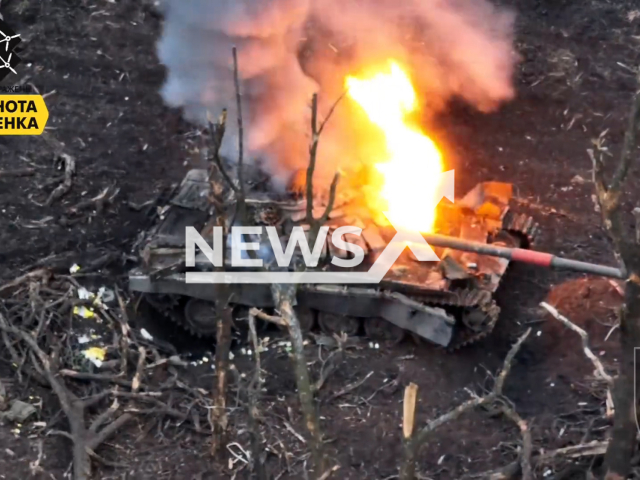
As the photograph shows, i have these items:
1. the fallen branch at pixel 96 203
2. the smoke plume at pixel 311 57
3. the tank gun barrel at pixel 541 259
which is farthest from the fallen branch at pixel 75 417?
the smoke plume at pixel 311 57

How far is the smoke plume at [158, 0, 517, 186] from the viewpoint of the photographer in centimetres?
1238

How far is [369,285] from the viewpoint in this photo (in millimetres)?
9922

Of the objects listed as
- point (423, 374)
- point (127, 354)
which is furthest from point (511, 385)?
point (127, 354)

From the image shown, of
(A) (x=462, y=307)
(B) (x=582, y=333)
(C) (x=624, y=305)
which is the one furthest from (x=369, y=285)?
(C) (x=624, y=305)

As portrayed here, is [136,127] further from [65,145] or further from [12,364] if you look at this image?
[12,364]

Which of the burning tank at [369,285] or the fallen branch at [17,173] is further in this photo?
the fallen branch at [17,173]

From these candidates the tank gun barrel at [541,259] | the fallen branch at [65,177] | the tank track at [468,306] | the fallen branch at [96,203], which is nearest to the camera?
the tank gun barrel at [541,259]

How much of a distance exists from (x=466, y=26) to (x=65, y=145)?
6.62 m

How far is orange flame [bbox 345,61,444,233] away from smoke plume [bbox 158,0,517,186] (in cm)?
38

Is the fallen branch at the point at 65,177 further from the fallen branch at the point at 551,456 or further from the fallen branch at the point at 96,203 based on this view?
the fallen branch at the point at 551,456

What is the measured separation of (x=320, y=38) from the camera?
1426 cm

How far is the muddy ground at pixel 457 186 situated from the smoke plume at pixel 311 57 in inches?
21.1

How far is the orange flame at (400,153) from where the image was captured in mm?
10602
